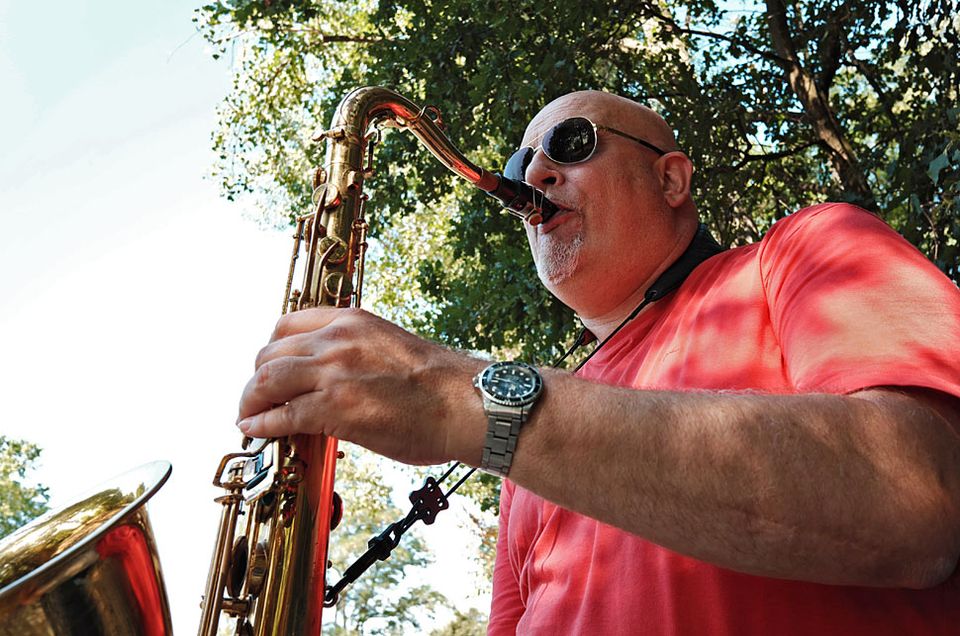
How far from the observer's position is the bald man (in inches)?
55.6

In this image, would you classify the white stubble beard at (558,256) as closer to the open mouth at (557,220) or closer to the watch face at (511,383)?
the open mouth at (557,220)

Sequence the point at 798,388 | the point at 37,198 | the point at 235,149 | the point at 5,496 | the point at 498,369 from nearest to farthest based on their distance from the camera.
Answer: the point at 498,369
the point at 798,388
the point at 235,149
the point at 5,496
the point at 37,198

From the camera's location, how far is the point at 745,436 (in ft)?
4.67

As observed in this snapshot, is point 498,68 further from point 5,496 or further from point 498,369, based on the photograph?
point 5,496

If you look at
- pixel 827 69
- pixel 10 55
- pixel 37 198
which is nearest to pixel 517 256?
pixel 827 69

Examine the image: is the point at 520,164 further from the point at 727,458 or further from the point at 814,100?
the point at 814,100

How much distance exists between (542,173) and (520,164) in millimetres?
176

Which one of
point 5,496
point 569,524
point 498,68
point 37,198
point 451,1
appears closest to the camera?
point 569,524

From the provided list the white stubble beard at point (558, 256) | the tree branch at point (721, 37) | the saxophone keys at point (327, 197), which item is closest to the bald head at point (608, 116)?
the white stubble beard at point (558, 256)

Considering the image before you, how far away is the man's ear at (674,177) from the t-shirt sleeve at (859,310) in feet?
3.92

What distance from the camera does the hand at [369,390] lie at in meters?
1.46

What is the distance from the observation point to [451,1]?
8.00m

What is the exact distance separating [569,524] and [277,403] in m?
0.94

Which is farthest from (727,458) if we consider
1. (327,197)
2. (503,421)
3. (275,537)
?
(327,197)
